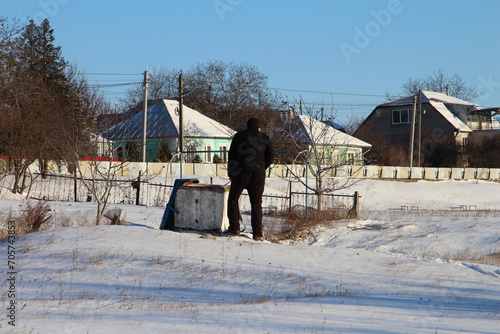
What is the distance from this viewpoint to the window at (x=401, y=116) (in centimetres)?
6397

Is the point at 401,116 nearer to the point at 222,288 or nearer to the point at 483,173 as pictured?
the point at 483,173

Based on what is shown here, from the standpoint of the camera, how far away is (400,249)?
1453cm

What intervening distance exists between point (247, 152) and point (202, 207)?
1.52 metres

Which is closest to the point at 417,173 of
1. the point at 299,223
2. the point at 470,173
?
the point at 470,173

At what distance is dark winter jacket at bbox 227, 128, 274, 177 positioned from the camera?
10.2m

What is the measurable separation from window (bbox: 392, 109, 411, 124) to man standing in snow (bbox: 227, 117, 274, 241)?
5587 centimetres

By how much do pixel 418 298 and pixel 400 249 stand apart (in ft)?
24.6

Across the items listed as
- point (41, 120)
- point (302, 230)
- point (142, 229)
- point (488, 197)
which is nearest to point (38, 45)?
point (41, 120)

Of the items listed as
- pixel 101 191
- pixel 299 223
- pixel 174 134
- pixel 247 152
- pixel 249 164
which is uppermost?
pixel 174 134

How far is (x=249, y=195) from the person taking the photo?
33.3ft

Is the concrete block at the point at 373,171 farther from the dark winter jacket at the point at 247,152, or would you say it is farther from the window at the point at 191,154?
the dark winter jacket at the point at 247,152

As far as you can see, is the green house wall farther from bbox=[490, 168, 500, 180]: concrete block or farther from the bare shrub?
the bare shrub

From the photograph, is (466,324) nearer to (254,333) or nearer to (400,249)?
(254,333)

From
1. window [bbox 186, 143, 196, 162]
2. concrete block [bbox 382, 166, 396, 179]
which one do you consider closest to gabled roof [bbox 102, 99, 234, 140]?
window [bbox 186, 143, 196, 162]
